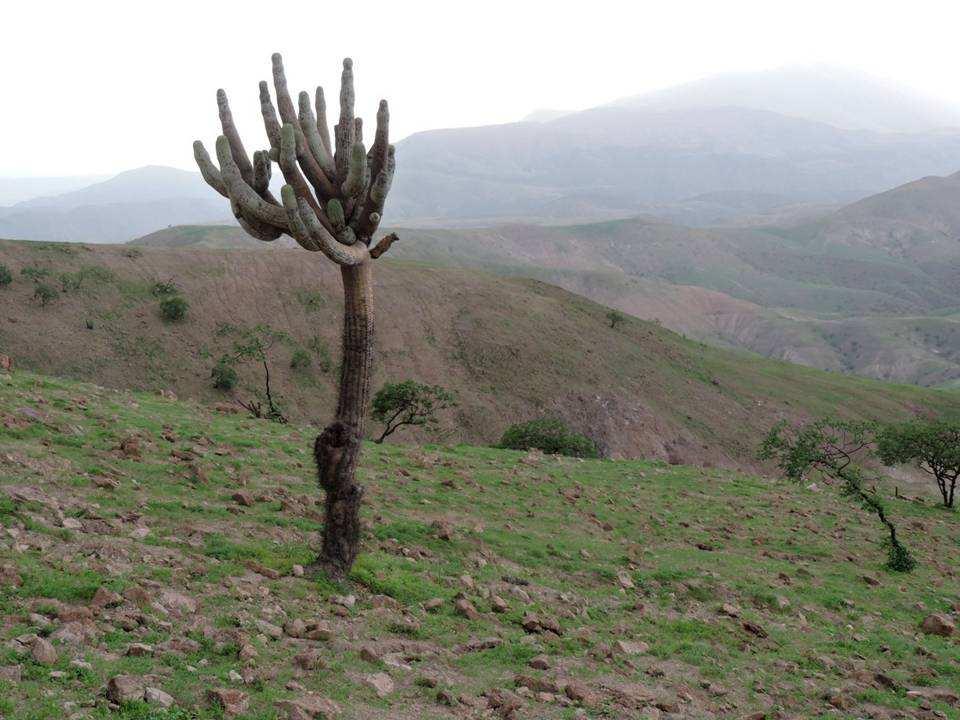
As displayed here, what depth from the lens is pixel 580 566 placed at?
41.4ft

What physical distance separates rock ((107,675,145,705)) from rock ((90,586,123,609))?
155 centimetres

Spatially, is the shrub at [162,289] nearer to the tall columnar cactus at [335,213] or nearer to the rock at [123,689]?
the tall columnar cactus at [335,213]

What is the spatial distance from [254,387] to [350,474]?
1142 inches

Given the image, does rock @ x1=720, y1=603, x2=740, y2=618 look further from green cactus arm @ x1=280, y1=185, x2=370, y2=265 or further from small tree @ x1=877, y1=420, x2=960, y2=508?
small tree @ x1=877, y1=420, x2=960, y2=508

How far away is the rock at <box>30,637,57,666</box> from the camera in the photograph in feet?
19.1

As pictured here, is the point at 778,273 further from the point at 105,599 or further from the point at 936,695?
the point at 105,599

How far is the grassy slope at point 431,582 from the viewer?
689 cm

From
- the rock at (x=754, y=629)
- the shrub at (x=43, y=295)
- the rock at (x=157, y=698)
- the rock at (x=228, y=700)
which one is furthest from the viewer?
the shrub at (x=43, y=295)

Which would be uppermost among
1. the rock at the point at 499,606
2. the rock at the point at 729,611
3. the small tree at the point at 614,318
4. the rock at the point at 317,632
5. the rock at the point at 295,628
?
the rock at the point at 295,628

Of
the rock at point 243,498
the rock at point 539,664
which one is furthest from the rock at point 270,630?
the rock at point 243,498

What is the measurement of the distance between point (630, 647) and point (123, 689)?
19.8ft

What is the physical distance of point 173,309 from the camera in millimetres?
39812

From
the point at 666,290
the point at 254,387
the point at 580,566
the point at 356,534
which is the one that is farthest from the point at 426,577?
the point at 666,290

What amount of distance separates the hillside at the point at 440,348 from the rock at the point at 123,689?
3097cm
